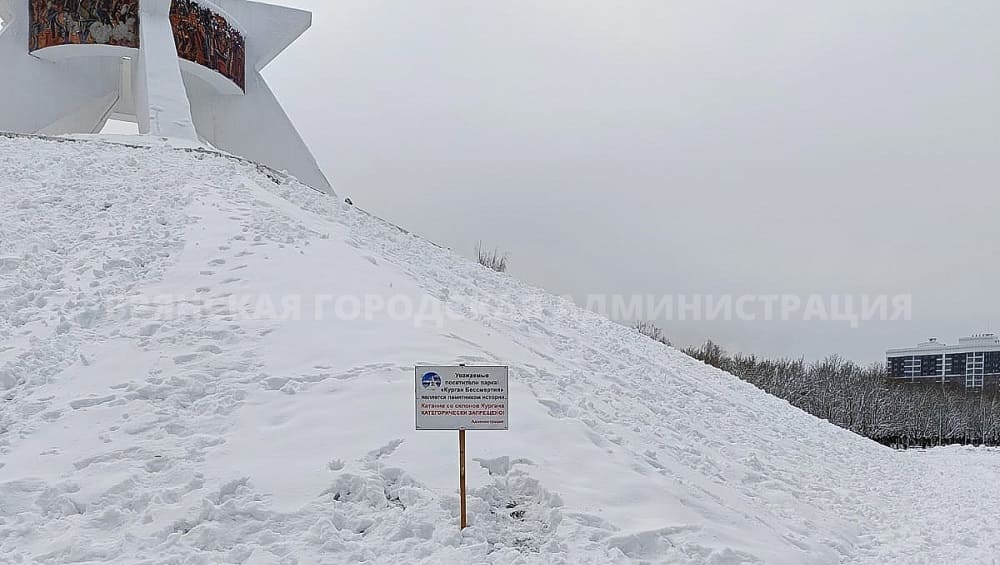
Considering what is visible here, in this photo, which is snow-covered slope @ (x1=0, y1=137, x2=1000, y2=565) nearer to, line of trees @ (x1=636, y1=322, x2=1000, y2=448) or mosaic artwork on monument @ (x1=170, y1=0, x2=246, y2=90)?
mosaic artwork on monument @ (x1=170, y1=0, x2=246, y2=90)

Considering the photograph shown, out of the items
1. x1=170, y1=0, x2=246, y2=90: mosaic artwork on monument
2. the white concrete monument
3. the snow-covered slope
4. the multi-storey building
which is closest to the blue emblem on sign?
the snow-covered slope

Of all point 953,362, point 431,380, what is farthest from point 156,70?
point 953,362

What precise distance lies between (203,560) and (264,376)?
2.19 m

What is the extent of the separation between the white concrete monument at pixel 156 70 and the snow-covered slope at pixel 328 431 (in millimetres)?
11010

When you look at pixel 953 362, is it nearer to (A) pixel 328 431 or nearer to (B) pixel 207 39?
(B) pixel 207 39

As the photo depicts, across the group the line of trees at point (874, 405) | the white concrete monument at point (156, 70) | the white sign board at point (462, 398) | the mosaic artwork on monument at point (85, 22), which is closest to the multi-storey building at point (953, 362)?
the line of trees at point (874, 405)

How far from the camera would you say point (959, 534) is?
22.1 ft

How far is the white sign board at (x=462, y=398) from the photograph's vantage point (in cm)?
447

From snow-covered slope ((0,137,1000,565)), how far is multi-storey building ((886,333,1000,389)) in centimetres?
7018

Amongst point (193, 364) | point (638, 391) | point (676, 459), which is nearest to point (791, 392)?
point (638, 391)

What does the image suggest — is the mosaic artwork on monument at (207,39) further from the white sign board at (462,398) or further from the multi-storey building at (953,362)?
the multi-storey building at (953,362)

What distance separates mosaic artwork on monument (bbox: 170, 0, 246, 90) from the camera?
23188mm

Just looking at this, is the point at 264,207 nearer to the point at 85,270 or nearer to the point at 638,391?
the point at 85,270

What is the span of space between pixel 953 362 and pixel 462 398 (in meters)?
82.1
